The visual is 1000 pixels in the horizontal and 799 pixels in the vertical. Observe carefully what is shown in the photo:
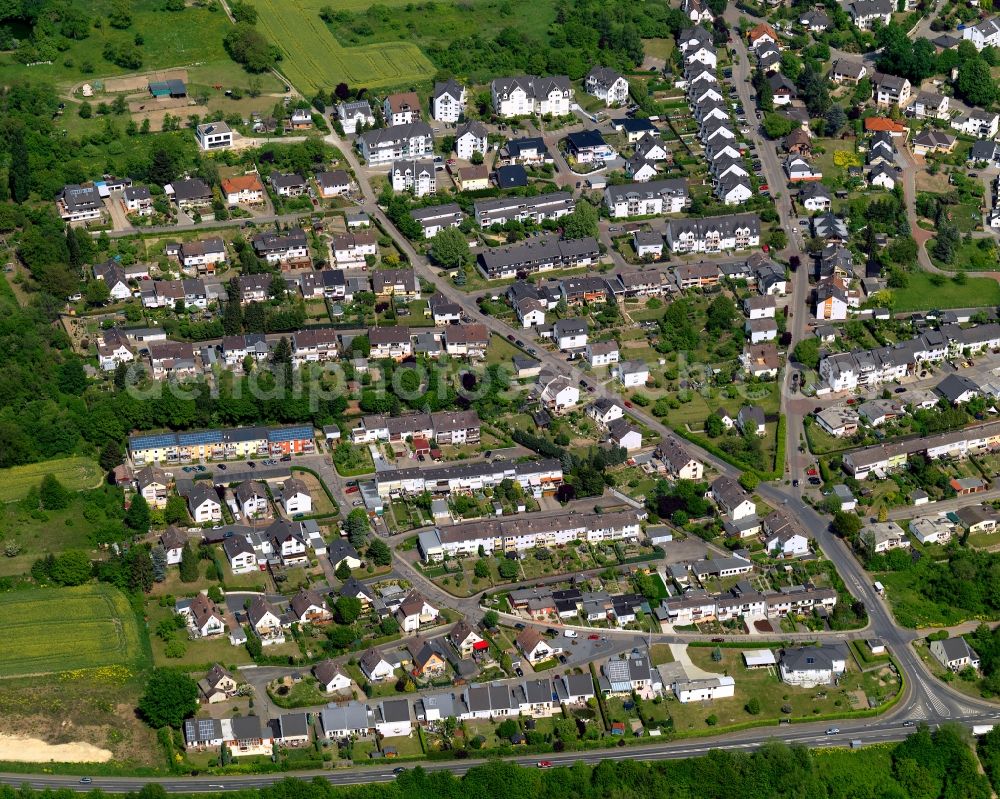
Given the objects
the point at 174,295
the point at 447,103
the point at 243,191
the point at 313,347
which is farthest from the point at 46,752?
the point at 447,103

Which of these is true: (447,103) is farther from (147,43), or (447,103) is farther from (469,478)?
(469,478)

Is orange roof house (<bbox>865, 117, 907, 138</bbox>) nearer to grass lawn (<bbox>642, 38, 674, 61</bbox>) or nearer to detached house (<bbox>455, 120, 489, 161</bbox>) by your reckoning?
grass lawn (<bbox>642, 38, 674, 61</bbox>)

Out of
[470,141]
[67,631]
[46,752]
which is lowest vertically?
[46,752]

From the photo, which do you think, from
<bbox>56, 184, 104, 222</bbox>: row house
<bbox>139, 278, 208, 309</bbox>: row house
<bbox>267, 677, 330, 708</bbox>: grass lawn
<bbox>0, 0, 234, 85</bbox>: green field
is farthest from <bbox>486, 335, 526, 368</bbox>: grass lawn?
<bbox>0, 0, 234, 85</bbox>: green field

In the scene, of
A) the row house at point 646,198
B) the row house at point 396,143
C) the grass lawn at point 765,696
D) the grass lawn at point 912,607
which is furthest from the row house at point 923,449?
the row house at point 396,143

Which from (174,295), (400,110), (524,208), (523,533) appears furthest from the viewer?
(400,110)
